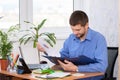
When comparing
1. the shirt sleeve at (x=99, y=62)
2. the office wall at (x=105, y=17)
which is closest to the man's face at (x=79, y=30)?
the shirt sleeve at (x=99, y=62)

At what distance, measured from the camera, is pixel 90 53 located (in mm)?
2865

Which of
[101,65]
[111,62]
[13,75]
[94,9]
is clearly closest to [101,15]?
[94,9]

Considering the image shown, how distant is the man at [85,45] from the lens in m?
2.65

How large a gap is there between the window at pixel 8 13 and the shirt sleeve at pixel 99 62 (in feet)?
6.99

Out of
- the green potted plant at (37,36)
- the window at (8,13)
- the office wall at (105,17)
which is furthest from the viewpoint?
the window at (8,13)

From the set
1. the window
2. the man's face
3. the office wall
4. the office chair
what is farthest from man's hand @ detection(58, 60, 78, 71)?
the window

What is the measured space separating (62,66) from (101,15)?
1427mm

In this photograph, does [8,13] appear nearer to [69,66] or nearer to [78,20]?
[78,20]

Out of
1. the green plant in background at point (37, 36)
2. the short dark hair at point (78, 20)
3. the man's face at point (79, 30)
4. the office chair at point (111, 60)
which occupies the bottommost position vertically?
the office chair at point (111, 60)

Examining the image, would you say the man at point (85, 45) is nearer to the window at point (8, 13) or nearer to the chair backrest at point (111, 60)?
the chair backrest at point (111, 60)

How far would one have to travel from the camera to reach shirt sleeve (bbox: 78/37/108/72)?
264 cm

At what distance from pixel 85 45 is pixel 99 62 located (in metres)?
0.32

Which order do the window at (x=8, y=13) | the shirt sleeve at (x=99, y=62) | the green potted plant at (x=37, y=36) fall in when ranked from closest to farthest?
the shirt sleeve at (x=99, y=62) < the green potted plant at (x=37, y=36) < the window at (x=8, y=13)

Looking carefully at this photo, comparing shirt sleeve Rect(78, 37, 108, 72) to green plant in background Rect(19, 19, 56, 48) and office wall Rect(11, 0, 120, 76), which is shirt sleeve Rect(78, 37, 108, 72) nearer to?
office wall Rect(11, 0, 120, 76)
